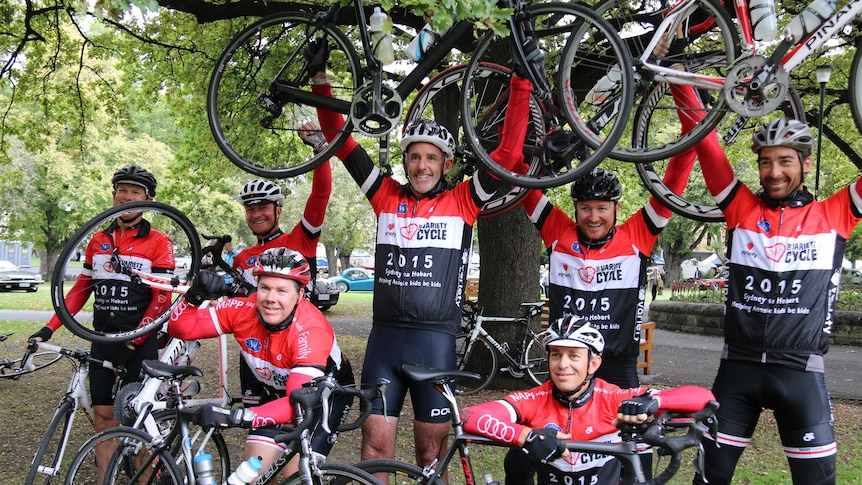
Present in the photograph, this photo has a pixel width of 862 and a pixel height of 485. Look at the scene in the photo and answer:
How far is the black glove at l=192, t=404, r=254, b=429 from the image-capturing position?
2.98 meters

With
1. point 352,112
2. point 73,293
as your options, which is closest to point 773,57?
point 352,112

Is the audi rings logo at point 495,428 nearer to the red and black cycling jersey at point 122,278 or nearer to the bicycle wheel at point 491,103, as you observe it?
the bicycle wheel at point 491,103

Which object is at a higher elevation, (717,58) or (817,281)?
(717,58)

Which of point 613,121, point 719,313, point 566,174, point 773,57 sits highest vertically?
point 773,57

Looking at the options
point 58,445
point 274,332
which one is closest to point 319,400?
point 274,332

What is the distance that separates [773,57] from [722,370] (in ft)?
5.54

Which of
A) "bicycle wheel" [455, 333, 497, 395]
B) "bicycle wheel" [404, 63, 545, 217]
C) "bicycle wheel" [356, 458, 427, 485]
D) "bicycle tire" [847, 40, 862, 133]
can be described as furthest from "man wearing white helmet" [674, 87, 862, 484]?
"bicycle wheel" [455, 333, 497, 395]

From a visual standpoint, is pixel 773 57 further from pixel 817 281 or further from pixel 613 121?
pixel 817 281

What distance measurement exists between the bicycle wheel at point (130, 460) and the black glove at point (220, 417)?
1.97 ft

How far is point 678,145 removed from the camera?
384 cm

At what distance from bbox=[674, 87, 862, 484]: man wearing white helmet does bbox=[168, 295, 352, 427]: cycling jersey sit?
2026mm

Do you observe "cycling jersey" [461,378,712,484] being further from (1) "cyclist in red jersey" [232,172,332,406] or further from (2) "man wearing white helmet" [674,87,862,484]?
(1) "cyclist in red jersey" [232,172,332,406]

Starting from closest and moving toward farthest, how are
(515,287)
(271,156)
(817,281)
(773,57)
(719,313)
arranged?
(817,281)
(773,57)
(271,156)
(515,287)
(719,313)

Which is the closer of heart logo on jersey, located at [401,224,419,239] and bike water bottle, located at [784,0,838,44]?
bike water bottle, located at [784,0,838,44]
